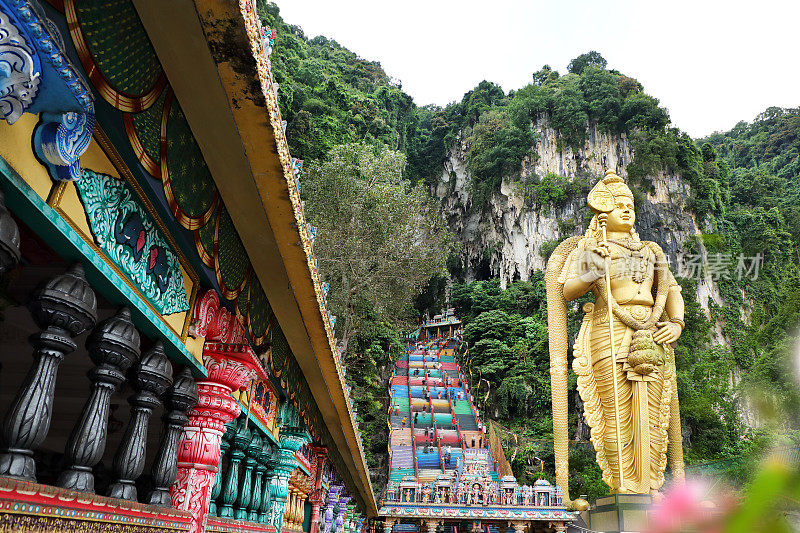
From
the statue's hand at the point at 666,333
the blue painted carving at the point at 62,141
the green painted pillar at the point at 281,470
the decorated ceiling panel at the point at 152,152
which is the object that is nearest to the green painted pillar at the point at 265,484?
the green painted pillar at the point at 281,470

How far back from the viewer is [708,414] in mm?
18375

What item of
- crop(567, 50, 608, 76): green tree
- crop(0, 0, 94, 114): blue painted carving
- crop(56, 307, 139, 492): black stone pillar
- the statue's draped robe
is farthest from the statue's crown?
crop(567, 50, 608, 76): green tree

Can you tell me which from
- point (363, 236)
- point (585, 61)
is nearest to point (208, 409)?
point (363, 236)

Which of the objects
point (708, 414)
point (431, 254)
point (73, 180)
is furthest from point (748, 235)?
point (73, 180)

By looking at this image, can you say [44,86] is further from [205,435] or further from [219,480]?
[219,480]

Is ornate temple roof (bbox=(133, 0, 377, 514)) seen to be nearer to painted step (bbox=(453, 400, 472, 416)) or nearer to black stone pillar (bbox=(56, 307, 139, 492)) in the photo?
black stone pillar (bbox=(56, 307, 139, 492))

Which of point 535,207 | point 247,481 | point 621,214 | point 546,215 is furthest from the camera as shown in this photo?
point 535,207

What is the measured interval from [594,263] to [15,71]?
7.54 metres

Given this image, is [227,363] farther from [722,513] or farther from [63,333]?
[722,513]

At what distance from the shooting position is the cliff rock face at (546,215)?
28.4 meters

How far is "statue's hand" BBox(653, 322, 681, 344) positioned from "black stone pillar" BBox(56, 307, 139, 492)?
7246 millimetres

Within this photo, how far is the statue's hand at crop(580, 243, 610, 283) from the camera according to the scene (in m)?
7.67

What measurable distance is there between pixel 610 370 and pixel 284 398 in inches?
193

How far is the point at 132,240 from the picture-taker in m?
1.96
